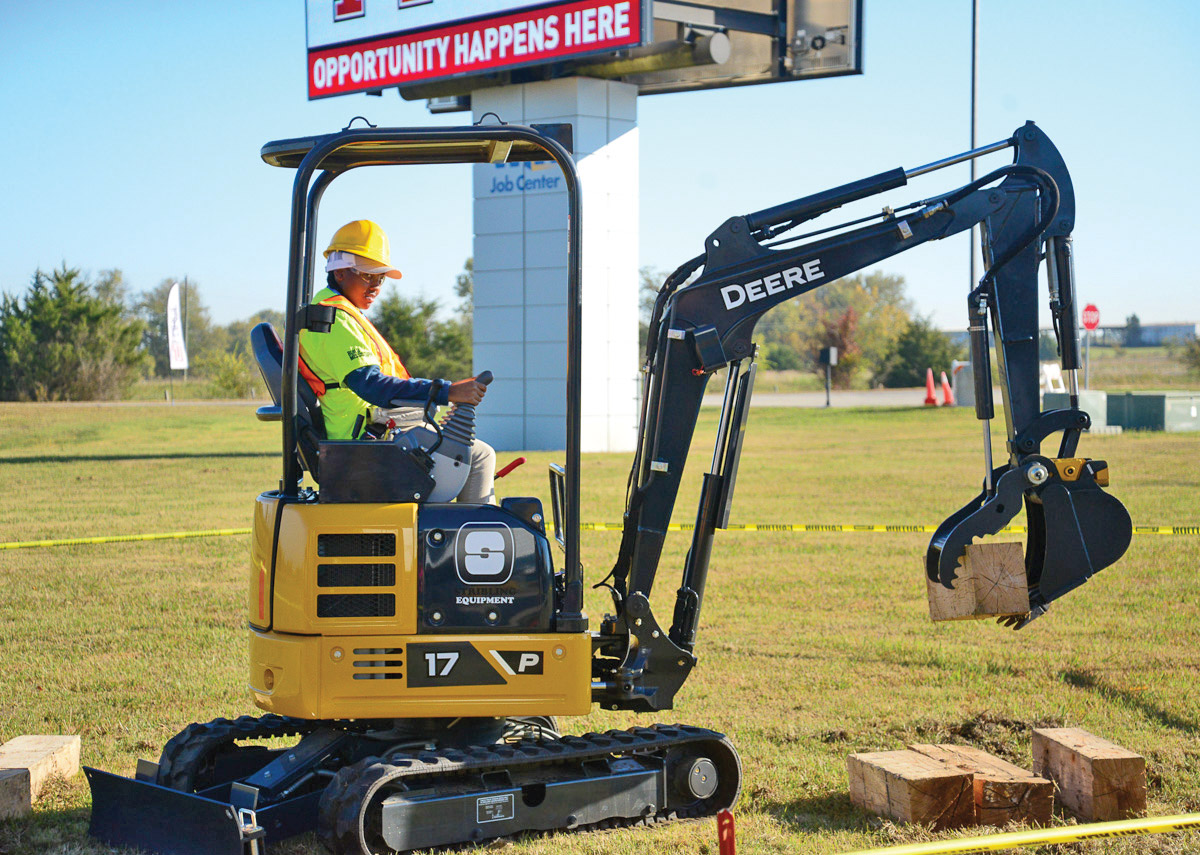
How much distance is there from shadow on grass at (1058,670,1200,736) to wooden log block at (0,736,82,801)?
5.79 m

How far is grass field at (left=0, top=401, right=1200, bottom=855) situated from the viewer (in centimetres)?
600

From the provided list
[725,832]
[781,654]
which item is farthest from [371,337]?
[781,654]

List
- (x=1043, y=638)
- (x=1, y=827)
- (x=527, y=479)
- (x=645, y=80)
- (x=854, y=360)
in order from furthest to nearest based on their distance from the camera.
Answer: (x=854, y=360) < (x=645, y=80) < (x=527, y=479) < (x=1043, y=638) < (x=1, y=827)

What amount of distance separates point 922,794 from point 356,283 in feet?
10.8

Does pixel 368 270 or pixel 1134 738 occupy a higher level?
pixel 368 270

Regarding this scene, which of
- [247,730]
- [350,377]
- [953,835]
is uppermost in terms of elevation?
[350,377]

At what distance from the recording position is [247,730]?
19.1ft

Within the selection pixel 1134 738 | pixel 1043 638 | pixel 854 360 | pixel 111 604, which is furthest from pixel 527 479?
pixel 854 360

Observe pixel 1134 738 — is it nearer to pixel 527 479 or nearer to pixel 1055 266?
pixel 1055 266

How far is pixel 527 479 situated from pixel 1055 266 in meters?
15.1

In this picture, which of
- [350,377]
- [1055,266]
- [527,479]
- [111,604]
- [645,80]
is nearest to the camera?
[350,377]

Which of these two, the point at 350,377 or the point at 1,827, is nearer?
the point at 350,377

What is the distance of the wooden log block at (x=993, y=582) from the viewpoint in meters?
5.80

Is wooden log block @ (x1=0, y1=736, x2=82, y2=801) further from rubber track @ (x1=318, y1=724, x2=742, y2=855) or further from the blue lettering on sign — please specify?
the blue lettering on sign
